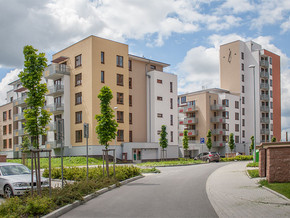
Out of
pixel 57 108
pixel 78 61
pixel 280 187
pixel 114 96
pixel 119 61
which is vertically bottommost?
pixel 280 187

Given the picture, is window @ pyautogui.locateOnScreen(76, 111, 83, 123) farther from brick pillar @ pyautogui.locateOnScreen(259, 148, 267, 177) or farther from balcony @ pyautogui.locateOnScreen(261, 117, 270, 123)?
balcony @ pyautogui.locateOnScreen(261, 117, 270, 123)

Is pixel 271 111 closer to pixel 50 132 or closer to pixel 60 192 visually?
pixel 50 132

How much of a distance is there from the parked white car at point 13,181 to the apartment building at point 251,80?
6461cm

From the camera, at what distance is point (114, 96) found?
47.7 meters

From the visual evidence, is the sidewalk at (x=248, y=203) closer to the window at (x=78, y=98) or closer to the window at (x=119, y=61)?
the window at (x=78, y=98)

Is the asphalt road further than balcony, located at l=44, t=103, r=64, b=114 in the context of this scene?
No

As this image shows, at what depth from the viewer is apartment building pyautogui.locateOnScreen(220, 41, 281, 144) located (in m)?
73.4

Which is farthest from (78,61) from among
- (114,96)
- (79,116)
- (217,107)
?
(217,107)

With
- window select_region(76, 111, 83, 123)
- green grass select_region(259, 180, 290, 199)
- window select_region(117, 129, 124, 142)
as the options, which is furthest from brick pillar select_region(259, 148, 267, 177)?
window select_region(76, 111, 83, 123)

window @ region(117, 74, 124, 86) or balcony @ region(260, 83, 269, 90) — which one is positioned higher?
balcony @ region(260, 83, 269, 90)

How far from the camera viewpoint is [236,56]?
240ft

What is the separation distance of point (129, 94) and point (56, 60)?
1209cm

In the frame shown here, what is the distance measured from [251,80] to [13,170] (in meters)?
66.1

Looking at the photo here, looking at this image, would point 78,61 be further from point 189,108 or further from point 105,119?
point 105,119
